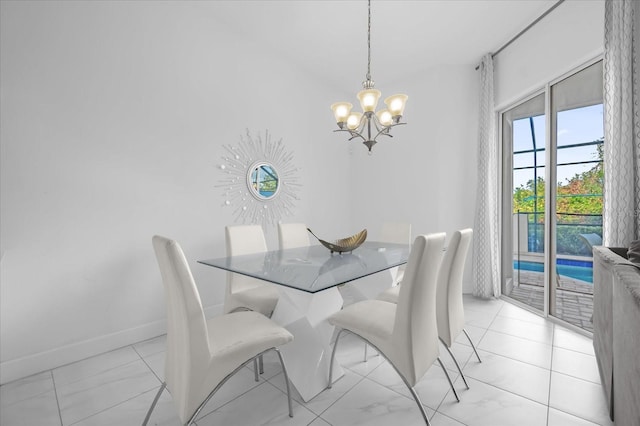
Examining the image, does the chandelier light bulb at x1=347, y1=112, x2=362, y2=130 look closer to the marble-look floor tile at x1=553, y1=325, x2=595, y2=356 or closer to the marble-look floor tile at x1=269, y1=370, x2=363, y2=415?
the marble-look floor tile at x1=269, y1=370, x2=363, y2=415

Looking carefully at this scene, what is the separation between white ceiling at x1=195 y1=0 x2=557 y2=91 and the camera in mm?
2539

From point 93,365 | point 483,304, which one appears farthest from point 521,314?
point 93,365

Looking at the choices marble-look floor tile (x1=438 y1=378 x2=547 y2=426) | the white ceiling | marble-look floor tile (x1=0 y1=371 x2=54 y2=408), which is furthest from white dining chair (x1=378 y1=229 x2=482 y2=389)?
marble-look floor tile (x1=0 y1=371 x2=54 y2=408)

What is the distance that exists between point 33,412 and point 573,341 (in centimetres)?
373

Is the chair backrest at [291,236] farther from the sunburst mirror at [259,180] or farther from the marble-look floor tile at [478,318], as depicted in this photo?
the marble-look floor tile at [478,318]

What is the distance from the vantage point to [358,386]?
5.55 ft

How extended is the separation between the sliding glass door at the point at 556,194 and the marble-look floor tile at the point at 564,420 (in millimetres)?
1334

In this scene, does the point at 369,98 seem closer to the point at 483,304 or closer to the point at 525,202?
the point at 525,202

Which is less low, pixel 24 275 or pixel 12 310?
pixel 24 275

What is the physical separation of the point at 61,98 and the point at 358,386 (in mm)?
2886

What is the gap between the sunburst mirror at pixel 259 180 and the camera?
9.63ft

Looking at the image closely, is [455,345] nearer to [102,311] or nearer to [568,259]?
[568,259]

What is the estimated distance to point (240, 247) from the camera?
238 centimetres

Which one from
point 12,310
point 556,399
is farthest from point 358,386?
point 12,310
